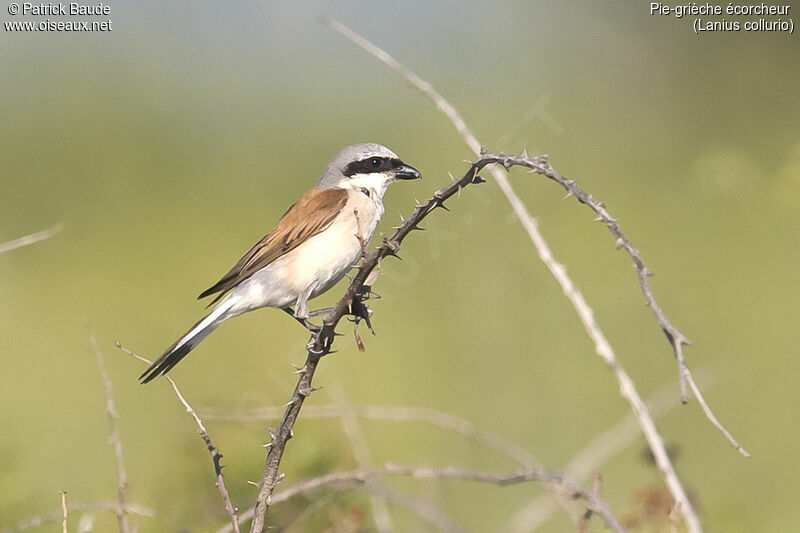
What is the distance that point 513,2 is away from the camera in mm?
7293

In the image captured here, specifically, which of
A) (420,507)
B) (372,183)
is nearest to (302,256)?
(372,183)

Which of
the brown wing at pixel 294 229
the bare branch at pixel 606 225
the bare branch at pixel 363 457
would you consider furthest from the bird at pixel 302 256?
the bare branch at pixel 606 225

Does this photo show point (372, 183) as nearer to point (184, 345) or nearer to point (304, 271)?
point (304, 271)

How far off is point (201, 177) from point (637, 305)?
3.67 metres

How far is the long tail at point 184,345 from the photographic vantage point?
2406mm

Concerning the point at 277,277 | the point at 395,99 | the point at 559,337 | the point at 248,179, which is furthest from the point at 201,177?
the point at 277,277

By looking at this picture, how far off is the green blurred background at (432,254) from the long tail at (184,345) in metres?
0.32

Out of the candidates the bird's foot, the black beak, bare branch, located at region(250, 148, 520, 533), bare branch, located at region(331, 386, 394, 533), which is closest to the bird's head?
the black beak

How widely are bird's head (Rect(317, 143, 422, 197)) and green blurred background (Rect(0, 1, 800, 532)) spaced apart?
361mm

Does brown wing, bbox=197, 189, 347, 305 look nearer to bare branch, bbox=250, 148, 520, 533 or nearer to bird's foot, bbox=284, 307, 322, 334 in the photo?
bird's foot, bbox=284, 307, 322, 334

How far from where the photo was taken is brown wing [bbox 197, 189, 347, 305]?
290cm

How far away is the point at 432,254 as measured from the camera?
12.5 feet

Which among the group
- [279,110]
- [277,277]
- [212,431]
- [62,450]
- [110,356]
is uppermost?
[279,110]

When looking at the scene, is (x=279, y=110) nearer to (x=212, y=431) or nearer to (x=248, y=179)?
(x=248, y=179)
